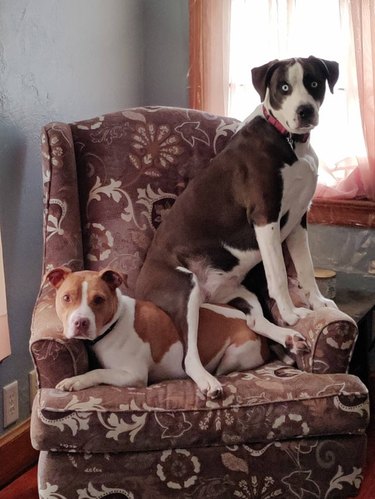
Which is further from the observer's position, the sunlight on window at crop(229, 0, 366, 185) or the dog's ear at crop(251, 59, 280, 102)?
the sunlight on window at crop(229, 0, 366, 185)

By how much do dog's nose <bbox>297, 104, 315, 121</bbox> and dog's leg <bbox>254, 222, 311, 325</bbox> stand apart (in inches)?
11.5

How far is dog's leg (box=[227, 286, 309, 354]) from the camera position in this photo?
1757mm

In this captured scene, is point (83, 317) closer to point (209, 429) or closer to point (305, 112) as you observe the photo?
point (209, 429)

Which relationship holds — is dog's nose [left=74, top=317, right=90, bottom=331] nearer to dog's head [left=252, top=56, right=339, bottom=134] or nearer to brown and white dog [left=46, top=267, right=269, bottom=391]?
brown and white dog [left=46, top=267, right=269, bottom=391]

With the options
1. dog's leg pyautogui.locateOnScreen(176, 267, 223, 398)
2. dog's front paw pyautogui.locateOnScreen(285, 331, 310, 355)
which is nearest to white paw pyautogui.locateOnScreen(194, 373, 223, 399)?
dog's leg pyautogui.locateOnScreen(176, 267, 223, 398)

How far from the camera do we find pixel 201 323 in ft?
6.00

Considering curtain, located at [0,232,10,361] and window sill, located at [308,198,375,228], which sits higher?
window sill, located at [308,198,375,228]

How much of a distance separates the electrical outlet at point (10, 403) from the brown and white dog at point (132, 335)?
0.61 m

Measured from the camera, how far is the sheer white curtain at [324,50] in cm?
240

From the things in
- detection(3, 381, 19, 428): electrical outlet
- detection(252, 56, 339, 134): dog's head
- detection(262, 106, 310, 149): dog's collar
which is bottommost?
detection(3, 381, 19, 428): electrical outlet

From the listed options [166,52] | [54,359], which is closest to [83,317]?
[54,359]

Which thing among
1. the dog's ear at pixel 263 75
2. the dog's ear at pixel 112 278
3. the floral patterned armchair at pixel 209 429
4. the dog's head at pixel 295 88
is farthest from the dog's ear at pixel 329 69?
the dog's ear at pixel 112 278

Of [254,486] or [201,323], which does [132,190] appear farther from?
[254,486]

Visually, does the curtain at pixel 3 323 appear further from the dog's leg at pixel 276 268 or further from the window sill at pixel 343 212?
the window sill at pixel 343 212
